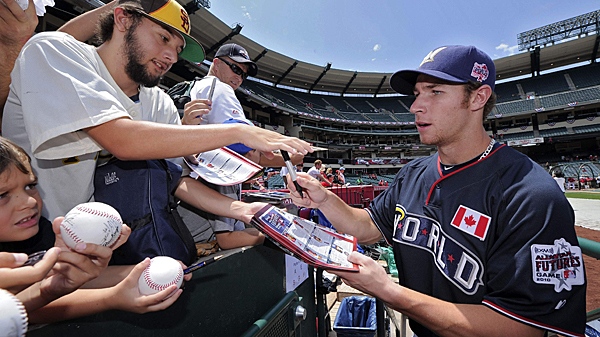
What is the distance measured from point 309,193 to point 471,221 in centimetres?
90

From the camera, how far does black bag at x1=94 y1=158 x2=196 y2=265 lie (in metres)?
1.15

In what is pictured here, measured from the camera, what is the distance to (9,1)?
4.50 ft

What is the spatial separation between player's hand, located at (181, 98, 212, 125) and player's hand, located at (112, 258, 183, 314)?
1107mm

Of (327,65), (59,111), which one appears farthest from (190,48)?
(327,65)

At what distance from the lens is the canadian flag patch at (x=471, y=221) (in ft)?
4.47

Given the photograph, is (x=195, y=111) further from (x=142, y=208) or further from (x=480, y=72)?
(x=480, y=72)

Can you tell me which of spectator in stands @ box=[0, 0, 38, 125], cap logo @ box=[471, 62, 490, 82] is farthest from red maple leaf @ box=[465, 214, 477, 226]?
spectator in stands @ box=[0, 0, 38, 125]

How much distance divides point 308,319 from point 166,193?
1779mm

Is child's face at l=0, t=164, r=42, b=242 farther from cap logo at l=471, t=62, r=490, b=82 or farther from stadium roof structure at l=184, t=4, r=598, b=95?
stadium roof structure at l=184, t=4, r=598, b=95

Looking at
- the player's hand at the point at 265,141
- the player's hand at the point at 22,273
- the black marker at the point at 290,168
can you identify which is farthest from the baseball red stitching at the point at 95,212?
the black marker at the point at 290,168

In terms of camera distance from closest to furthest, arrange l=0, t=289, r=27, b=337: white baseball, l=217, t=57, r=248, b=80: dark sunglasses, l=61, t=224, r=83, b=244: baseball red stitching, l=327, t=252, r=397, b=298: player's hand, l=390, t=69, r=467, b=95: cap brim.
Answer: l=0, t=289, r=27, b=337: white baseball → l=61, t=224, r=83, b=244: baseball red stitching → l=327, t=252, r=397, b=298: player's hand → l=390, t=69, r=467, b=95: cap brim → l=217, t=57, r=248, b=80: dark sunglasses

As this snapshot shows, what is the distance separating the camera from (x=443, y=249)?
1471mm

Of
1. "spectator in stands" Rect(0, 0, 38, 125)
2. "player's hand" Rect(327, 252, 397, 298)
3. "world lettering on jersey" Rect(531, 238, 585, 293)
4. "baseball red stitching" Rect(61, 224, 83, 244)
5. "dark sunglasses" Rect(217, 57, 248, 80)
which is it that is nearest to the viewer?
"baseball red stitching" Rect(61, 224, 83, 244)

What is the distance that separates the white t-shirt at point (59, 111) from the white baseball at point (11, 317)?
63 centimetres
